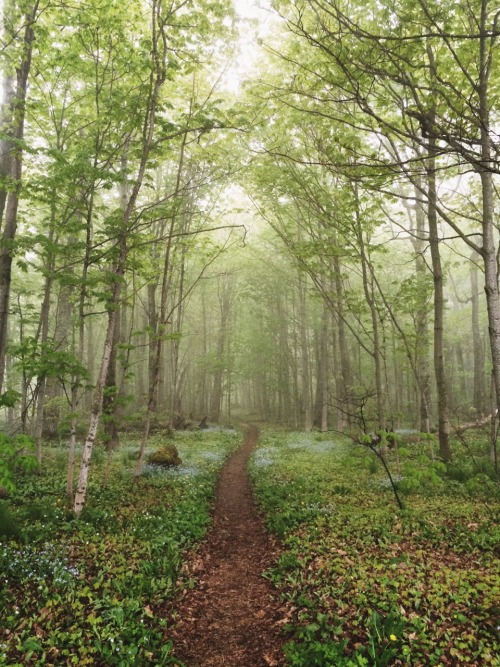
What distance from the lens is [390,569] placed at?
5598mm

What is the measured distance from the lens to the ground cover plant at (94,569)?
433 cm

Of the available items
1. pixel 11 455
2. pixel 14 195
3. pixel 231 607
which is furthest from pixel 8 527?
pixel 14 195

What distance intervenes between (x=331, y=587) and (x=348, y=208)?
8.46 m

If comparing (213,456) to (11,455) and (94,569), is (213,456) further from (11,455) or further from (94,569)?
(11,455)

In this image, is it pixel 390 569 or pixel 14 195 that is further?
pixel 14 195

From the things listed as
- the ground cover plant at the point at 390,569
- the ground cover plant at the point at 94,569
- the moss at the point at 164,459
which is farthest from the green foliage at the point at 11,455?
the moss at the point at 164,459

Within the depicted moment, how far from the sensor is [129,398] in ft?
28.7

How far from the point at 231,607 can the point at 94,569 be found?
7.30ft

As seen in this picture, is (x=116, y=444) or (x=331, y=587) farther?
(x=116, y=444)

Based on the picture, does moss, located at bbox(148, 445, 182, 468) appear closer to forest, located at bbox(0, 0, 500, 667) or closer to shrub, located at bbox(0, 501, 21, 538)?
forest, located at bbox(0, 0, 500, 667)

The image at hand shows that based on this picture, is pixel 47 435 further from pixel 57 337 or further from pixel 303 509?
pixel 303 509

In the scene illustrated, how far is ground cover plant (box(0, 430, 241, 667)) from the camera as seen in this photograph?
14.2ft

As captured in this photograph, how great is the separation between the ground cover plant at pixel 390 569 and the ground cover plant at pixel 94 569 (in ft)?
6.06

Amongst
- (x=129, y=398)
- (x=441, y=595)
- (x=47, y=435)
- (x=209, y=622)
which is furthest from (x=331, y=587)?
(x=47, y=435)
